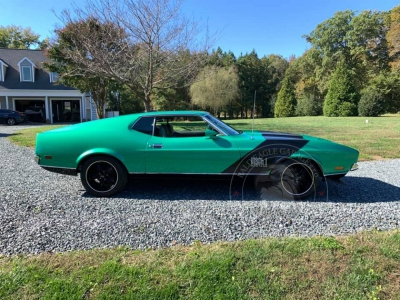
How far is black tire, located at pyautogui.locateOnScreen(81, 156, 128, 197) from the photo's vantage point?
161 inches

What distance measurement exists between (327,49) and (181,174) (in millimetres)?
45638

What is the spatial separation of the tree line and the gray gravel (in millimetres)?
8516

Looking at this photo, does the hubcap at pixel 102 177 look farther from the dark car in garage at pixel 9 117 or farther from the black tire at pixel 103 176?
the dark car in garage at pixel 9 117

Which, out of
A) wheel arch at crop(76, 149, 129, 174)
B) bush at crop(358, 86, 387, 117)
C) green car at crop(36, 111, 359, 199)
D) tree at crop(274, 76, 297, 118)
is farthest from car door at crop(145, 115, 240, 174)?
tree at crop(274, 76, 297, 118)

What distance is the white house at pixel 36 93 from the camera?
23.6 m

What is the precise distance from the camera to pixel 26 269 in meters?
2.30

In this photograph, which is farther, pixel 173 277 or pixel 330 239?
pixel 330 239

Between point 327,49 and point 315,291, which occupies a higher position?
point 327,49

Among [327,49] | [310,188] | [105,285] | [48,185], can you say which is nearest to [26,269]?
[105,285]

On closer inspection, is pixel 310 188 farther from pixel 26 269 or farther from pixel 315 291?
pixel 26 269

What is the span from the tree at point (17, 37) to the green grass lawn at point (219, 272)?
5031cm

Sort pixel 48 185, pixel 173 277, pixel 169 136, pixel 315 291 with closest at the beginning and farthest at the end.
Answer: pixel 315 291 → pixel 173 277 → pixel 169 136 → pixel 48 185

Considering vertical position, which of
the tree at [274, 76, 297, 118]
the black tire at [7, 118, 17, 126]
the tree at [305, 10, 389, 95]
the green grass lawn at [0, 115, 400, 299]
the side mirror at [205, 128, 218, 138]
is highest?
the tree at [305, 10, 389, 95]

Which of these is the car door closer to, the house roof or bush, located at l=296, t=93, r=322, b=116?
the house roof
